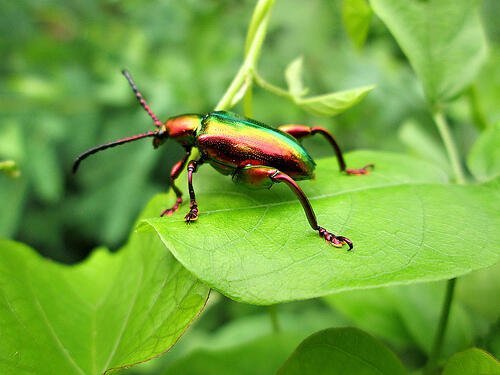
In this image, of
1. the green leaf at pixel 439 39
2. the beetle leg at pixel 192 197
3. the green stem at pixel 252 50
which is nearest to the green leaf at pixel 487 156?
the green leaf at pixel 439 39

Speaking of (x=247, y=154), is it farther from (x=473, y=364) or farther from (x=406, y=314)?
(x=406, y=314)

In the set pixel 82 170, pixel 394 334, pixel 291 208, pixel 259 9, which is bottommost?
pixel 82 170

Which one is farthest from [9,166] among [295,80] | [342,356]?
[342,356]

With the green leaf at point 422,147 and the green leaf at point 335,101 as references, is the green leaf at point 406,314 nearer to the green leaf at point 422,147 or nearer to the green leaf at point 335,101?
the green leaf at point 422,147

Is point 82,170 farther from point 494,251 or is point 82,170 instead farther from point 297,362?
point 494,251

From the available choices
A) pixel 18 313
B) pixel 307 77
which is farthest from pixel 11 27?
pixel 18 313
